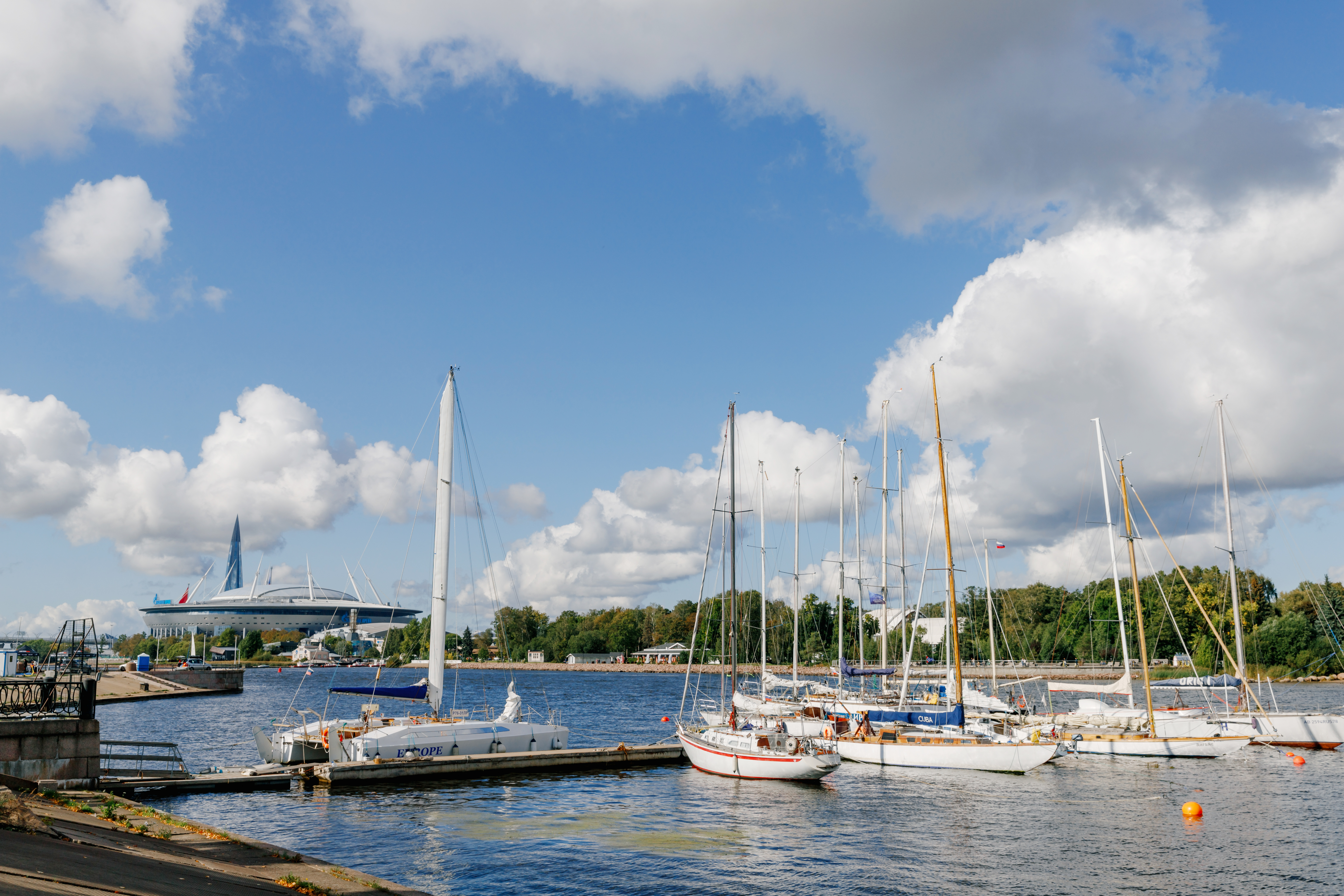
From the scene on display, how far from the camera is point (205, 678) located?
13462 cm

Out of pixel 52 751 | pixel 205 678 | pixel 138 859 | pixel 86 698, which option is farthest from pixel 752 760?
pixel 205 678

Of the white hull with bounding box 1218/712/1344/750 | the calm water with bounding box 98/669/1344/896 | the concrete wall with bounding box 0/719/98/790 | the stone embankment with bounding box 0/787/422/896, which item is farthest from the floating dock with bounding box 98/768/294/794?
the white hull with bounding box 1218/712/1344/750

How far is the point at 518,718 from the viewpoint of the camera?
49094 millimetres

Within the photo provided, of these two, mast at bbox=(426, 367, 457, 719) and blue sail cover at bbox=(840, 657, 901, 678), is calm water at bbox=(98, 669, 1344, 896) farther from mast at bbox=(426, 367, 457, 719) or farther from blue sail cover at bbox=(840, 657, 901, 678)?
blue sail cover at bbox=(840, 657, 901, 678)

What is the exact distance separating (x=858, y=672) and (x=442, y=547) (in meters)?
44.7

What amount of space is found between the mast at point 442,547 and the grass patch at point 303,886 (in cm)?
2664

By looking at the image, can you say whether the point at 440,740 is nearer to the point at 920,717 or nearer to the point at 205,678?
the point at 920,717

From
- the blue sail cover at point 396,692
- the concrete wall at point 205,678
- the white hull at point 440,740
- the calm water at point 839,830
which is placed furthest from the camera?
the concrete wall at point 205,678

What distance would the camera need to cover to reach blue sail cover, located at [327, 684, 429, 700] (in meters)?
45.4

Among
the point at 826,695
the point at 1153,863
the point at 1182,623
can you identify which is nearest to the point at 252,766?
the point at 1153,863

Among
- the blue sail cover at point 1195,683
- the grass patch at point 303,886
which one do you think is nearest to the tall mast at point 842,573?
the blue sail cover at point 1195,683

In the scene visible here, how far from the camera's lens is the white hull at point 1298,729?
57781 millimetres

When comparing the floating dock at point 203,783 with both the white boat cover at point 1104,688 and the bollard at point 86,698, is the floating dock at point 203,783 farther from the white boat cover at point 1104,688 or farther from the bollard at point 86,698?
the white boat cover at point 1104,688

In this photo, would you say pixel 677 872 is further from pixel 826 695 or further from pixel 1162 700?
pixel 1162 700
